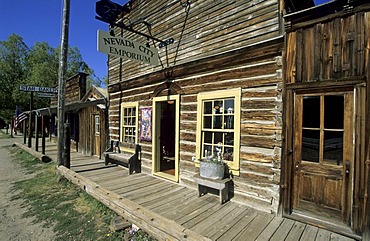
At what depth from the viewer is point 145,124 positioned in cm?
627

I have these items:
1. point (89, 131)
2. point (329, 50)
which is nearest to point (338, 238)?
point (329, 50)

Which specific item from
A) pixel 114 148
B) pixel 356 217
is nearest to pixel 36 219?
pixel 114 148

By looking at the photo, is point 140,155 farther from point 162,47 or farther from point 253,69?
point 253,69

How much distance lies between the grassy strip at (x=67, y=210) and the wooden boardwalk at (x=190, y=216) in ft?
0.71

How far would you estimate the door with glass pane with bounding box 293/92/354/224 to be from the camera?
9.41 feet

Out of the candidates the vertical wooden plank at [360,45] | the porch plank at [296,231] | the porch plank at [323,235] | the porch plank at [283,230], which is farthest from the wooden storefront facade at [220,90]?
the vertical wooden plank at [360,45]

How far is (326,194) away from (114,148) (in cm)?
663

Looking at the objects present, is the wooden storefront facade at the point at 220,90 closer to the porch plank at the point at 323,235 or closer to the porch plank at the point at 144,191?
the porch plank at the point at 144,191

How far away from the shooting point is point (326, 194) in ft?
9.91

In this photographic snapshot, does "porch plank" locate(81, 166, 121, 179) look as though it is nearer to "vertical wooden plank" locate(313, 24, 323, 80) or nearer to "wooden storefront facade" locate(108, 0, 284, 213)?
"wooden storefront facade" locate(108, 0, 284, 213)

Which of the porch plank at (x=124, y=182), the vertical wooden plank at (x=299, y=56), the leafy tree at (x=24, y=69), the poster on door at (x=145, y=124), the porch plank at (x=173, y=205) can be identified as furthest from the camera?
the leafy tree at (x=24, y=69)

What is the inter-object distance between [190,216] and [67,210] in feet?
9.08

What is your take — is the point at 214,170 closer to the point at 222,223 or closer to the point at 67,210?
the point at 222,223

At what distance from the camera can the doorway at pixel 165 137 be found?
5289 mm
